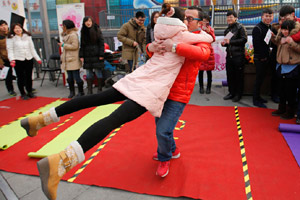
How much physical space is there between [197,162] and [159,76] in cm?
124

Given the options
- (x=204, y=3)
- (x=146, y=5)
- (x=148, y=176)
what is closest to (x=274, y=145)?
(x=148, y=176)

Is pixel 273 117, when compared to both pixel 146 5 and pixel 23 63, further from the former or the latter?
pixel 146 5

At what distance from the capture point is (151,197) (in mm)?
2467

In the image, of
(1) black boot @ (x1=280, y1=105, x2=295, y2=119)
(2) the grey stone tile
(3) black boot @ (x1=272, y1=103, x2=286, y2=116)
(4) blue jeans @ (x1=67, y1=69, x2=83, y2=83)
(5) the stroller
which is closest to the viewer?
Result: (2) the grey stone tile

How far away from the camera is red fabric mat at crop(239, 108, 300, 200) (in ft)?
8.18

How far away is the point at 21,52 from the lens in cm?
572

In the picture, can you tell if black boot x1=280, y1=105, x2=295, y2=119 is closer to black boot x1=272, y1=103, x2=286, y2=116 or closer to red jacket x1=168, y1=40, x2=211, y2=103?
black boot x1=272, y1=103, x2=286, y2=116

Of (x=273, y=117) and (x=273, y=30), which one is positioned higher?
(x=273, y=30)

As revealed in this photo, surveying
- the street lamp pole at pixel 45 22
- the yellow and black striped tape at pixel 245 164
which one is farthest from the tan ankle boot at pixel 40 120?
the street lamp pole at pixel 45 22

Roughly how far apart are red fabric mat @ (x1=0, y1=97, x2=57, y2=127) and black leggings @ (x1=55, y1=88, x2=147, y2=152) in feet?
9.47

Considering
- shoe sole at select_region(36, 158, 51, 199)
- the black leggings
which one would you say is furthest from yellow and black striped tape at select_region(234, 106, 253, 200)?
shoe sole at select_region(36, 158, 51, 199)

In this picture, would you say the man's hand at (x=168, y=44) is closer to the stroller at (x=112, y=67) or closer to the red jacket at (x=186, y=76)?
the red jacket at (x=186, y=76)

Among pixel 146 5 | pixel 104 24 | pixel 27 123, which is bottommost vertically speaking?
pixel 27 123

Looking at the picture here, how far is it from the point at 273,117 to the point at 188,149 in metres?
1.96
